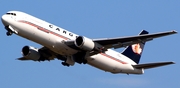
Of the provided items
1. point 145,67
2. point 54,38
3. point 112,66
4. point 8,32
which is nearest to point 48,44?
point 54,38

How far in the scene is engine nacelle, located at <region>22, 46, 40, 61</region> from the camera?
56.4 m

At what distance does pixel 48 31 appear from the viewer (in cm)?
5053

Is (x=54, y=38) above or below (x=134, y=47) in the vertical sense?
below

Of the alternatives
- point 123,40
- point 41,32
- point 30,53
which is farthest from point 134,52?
point 41,32

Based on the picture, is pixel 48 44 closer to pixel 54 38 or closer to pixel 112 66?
pixel 54 38

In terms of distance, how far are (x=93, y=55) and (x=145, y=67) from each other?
21.6 ft

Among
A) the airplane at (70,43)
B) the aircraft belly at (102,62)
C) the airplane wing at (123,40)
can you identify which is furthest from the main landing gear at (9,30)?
the aircraft belly at (102,62)

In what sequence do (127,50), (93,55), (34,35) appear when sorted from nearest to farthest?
(34,35)
(93,55)
(127,50)

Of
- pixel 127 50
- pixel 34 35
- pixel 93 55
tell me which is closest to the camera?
pixel 34 35

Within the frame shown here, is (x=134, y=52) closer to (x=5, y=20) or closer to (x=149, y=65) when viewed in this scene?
(x=149, y=65)

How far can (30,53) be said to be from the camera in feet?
185

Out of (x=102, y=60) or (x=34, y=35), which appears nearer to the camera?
(x=34, y=35)

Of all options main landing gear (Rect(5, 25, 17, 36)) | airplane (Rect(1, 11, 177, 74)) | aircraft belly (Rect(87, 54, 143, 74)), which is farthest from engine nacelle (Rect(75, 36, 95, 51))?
main landing gear (Rect(5, 25, 17, 36))

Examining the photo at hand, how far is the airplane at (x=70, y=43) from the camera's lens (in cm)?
5025
